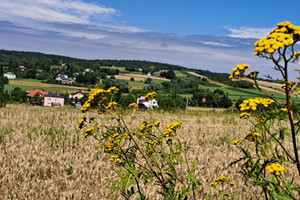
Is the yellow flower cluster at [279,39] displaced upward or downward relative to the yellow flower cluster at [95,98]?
upward

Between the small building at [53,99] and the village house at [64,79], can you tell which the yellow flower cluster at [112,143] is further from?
the village house at [64,79]

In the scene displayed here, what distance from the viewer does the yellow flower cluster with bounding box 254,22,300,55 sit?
5.72 ft

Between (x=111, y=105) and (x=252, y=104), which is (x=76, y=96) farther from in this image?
(x=252, y=104)

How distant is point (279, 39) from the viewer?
5.84 ft

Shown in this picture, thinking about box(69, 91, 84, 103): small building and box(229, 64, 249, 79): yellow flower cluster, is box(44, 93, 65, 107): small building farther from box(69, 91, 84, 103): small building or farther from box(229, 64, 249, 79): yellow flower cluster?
box(229, 64, 249, 79): yellow flower cluster

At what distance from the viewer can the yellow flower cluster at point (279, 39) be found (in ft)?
5.72

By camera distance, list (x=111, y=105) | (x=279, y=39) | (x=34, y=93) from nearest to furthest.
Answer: (x=279, y=39) < (x=111, y=105) < (x=34, y=93)

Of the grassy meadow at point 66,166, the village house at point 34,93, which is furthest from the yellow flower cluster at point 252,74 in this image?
the village house at point 34,93

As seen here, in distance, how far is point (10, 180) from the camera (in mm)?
3973

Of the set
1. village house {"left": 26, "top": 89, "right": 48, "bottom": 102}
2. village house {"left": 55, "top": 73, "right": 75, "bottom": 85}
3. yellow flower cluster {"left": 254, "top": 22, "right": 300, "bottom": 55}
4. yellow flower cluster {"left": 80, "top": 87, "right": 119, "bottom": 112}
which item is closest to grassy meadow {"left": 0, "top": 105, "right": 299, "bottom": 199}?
yellow flower cluster {"left": 80, "top": 87, "right": 119, "bottom": 112}

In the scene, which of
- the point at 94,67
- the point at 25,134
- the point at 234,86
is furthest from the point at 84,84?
the point at 25,134

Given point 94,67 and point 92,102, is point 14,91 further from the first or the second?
point 92,102

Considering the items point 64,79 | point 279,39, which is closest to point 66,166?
point 279,39

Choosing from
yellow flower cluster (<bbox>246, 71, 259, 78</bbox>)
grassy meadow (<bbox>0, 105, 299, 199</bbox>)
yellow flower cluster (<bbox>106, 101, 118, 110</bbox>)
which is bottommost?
grassy meadow (<bbox>0, 105, 299, 199</bbox>)
